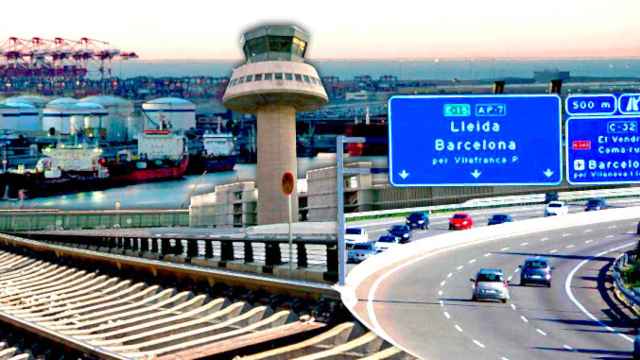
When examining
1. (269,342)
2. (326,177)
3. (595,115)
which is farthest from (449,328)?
(326,177)

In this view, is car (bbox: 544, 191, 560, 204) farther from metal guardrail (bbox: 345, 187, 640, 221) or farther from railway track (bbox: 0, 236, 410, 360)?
railway track (bbox: 0, 236, 410, 360)

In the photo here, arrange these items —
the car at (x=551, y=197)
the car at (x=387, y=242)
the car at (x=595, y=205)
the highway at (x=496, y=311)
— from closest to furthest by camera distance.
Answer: the highway at (x=496, y=311) < the car at (x=387, y=242) < the car at (x=595, y=205) < the car at (x=551, y=197)

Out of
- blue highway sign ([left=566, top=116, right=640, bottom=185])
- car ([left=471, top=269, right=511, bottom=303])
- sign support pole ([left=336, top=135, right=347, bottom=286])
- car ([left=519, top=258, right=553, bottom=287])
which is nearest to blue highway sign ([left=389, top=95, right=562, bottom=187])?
blue highway sign ([left=566, top=116, right=640, bottom=185])

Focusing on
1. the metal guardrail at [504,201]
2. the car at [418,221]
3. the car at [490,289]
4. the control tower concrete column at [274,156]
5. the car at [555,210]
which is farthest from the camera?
the control tower concrete column at [274,156]

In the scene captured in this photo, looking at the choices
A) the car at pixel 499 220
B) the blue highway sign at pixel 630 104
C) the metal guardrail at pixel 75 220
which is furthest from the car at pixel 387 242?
the metal guardrail at pixel 75 220

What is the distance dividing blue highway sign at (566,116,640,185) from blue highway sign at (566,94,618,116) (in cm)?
17

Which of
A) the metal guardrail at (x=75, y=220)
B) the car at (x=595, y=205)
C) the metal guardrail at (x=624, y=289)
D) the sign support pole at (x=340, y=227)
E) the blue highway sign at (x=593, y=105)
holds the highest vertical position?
the blue highway sign at (x=593, y=105)

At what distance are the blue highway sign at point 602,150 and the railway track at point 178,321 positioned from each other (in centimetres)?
813

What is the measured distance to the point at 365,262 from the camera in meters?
39.5

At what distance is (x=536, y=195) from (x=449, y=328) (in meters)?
57.6

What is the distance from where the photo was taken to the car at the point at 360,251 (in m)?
44.9

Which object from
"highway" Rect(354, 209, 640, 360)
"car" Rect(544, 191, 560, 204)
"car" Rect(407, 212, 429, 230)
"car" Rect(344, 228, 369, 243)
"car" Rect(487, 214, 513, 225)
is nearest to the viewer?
"highway" Rect(354, 209, 640, 360)

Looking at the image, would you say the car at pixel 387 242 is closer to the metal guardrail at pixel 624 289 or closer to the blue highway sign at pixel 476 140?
the metal guardrail at pixel 624 289

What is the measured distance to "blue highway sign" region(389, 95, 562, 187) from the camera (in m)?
31.8
